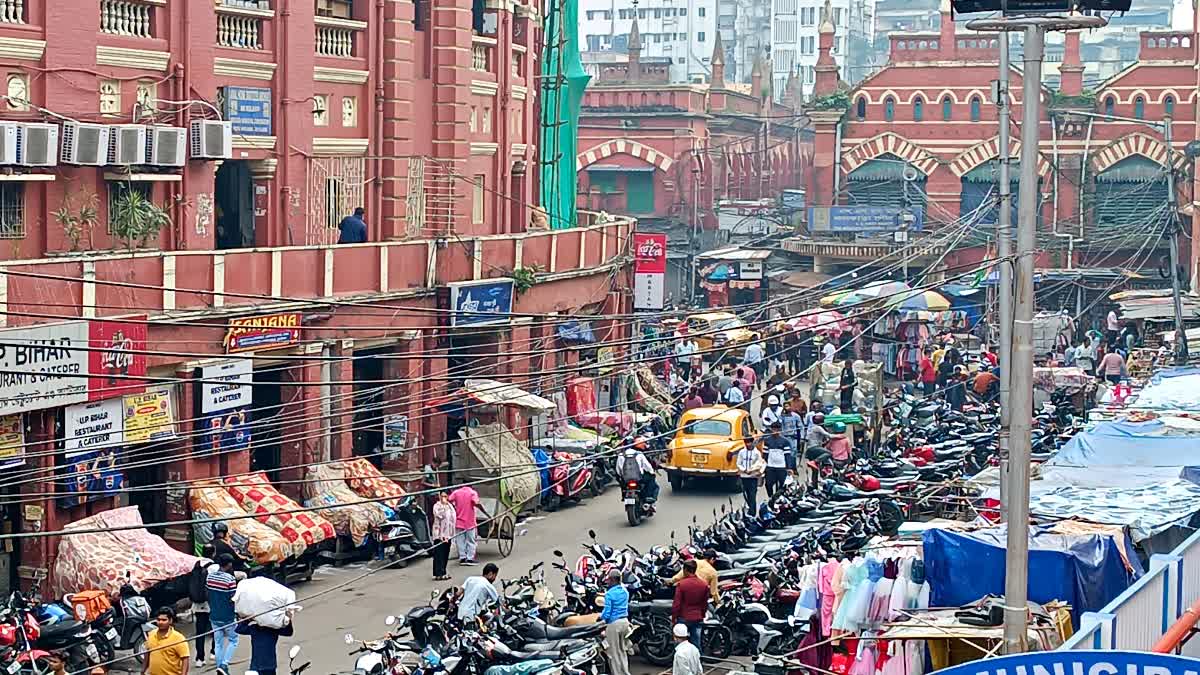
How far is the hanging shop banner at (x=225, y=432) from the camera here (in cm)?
2233

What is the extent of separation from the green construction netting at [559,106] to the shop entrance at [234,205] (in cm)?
1096

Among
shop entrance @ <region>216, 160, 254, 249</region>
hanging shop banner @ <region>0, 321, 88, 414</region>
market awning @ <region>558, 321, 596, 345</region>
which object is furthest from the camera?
market awning @ <region>558, 321, 596, 345</region>

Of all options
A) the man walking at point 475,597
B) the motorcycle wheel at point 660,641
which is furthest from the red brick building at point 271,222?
the motorcycle wheel at point 660,641

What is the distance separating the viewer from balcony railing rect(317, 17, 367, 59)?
27328 mm

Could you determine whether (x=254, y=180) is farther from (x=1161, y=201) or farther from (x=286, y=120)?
(x=1161, y=201)

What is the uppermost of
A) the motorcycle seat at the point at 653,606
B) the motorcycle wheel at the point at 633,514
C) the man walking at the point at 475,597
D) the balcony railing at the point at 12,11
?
the balcony railing at the point at 12,11

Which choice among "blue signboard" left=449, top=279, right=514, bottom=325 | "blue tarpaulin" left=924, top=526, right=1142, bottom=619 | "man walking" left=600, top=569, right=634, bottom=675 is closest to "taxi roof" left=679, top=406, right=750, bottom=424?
"blue signboard" left=449, top=279, right=514, bottom=325

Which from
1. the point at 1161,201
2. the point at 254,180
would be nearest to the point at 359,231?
the point at 254,180

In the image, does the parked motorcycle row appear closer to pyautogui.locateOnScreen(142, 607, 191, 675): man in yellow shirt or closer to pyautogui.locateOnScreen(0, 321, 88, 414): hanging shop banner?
pyautogui.locateOnScreen(142, 607, 191, 675): man in yellow shirt

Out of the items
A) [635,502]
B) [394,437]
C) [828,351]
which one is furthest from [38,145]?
[828,351]

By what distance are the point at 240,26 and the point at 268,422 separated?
5694 millimetres

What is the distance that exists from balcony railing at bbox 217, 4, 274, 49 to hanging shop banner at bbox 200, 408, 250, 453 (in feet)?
17.5

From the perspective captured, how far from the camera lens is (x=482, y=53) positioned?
32.5 meters

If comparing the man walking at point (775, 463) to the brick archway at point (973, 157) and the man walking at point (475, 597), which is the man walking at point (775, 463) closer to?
the man walking at point (475, 597)
